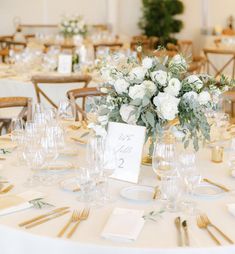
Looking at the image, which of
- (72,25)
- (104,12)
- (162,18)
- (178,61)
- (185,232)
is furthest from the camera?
(104,12)

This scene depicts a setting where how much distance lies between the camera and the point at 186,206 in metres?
1.88

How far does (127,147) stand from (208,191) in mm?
395

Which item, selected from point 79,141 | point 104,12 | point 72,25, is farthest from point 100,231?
point 104,12

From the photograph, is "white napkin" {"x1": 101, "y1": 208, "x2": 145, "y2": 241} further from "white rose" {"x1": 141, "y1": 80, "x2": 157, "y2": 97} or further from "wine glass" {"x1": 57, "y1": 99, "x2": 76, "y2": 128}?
"wine glass" {"x1": 57, "y1": 99, "x2": 76, "y2": 128}

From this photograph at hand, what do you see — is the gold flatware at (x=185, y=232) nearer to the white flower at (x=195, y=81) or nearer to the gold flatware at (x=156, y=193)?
the gold flatware at (x=156, y=193)

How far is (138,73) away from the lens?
223 centimetres

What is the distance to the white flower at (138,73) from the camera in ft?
7.31

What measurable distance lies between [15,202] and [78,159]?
0.63 metres

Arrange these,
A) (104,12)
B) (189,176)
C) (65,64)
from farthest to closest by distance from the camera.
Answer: (104,12) < (65,64) < (189,176)

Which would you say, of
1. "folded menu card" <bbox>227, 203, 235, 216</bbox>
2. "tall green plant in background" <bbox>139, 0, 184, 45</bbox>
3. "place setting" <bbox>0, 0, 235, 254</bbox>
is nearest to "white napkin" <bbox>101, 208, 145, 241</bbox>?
"place setting" <bbox>0, 0, 235, 254</bbox>

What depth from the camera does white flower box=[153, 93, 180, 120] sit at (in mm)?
2117

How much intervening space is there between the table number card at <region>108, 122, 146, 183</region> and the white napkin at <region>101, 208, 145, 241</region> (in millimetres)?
345

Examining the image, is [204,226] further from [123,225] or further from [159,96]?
[159,96]

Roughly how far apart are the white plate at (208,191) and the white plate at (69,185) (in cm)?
50
